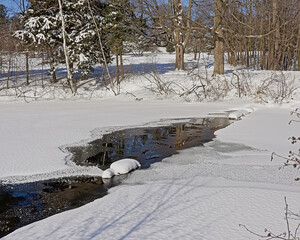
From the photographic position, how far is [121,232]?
3.06 m

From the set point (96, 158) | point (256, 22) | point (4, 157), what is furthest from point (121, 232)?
point (256, 22)

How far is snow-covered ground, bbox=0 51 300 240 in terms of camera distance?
10.3ft

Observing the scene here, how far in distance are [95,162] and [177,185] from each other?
1.90 meters

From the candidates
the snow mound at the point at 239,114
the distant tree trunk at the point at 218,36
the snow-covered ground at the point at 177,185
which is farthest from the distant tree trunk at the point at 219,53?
the snow-covered ground at the point at 177,185

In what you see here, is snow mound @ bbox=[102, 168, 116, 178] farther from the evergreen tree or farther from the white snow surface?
the evergreen tree

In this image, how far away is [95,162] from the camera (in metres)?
5.77

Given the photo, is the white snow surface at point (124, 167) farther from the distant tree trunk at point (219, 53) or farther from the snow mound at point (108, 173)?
the distant tree trunk at point (219, 53)

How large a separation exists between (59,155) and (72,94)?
13.0 metres

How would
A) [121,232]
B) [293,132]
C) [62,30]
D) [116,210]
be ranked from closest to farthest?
[121,232] → [116,210] → [293,132] → [62,30]

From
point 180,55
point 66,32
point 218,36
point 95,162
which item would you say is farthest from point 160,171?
point 180,55

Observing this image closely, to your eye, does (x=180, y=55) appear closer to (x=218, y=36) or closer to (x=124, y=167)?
(x=218, y=36)

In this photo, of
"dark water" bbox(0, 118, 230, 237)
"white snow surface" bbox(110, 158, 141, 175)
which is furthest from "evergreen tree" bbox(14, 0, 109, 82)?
"white snow surface" bbox(110, 158, 141, 175)

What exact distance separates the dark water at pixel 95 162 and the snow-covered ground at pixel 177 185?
0.23m

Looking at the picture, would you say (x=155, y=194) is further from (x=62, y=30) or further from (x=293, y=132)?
(x=62, y=30)
